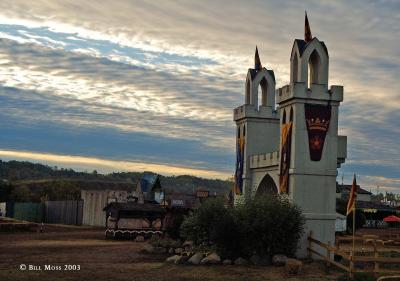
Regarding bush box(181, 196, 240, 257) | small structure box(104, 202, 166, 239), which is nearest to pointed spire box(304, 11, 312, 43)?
bush box(181, 196, 240, 257)

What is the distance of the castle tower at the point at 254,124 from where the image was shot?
39.3 metres

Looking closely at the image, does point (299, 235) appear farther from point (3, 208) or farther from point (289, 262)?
point (3, 208)

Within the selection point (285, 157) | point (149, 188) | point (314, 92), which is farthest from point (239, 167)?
point (149, 188)

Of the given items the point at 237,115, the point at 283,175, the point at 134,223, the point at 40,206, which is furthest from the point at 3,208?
the point at 283,175

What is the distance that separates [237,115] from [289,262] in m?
16.7

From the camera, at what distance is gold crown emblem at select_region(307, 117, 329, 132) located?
31.2 meters

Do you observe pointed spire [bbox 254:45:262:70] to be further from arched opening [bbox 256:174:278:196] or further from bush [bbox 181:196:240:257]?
bush [bbox 181:196:240:257]

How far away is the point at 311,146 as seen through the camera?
102 ft

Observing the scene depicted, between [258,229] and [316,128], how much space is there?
655 cm

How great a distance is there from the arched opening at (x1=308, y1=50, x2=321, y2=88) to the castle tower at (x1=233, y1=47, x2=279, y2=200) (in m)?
7.02

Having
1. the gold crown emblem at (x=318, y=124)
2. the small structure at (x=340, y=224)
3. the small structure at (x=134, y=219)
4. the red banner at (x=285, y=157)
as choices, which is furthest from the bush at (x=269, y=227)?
the small structure at (x=340, y=224)

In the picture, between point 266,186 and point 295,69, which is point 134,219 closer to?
point 266,186

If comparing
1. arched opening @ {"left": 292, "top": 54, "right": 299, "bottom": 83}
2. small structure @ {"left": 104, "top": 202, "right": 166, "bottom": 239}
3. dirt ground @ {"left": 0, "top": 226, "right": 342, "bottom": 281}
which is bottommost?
dirt ground @ {"left": 0, "top": 226, "right": 342, "bottom": 281}

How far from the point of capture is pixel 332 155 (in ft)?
103
